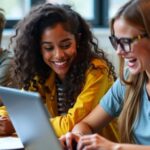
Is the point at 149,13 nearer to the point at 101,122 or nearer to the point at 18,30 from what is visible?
the point at 101,122

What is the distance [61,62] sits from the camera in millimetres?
1807

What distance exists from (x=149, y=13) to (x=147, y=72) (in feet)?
0.74

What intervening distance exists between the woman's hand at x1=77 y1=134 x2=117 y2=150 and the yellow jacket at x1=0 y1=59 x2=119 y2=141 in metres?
0.32

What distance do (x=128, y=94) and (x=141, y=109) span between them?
8cm

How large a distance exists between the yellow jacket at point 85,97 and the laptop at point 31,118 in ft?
1.52

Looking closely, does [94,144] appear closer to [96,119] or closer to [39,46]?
[96,119]

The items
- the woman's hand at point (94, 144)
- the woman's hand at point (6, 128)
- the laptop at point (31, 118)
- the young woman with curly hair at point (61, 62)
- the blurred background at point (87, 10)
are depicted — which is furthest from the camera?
the blurred background at point (87, 10)

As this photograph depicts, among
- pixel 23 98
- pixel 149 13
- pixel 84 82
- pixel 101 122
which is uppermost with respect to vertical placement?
pixel 149 13

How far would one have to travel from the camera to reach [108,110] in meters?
1.61

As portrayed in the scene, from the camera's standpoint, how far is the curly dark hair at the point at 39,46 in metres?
1.82

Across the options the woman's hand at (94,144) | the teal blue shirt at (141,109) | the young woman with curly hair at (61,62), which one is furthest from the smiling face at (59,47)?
the woman's hand at (94,144)

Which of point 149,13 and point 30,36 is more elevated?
point 149,13

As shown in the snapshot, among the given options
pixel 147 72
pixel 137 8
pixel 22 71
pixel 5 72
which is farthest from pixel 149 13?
pixel 5 72

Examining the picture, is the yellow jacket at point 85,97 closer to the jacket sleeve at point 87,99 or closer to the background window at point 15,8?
the jacket sleeve at point 87,99
